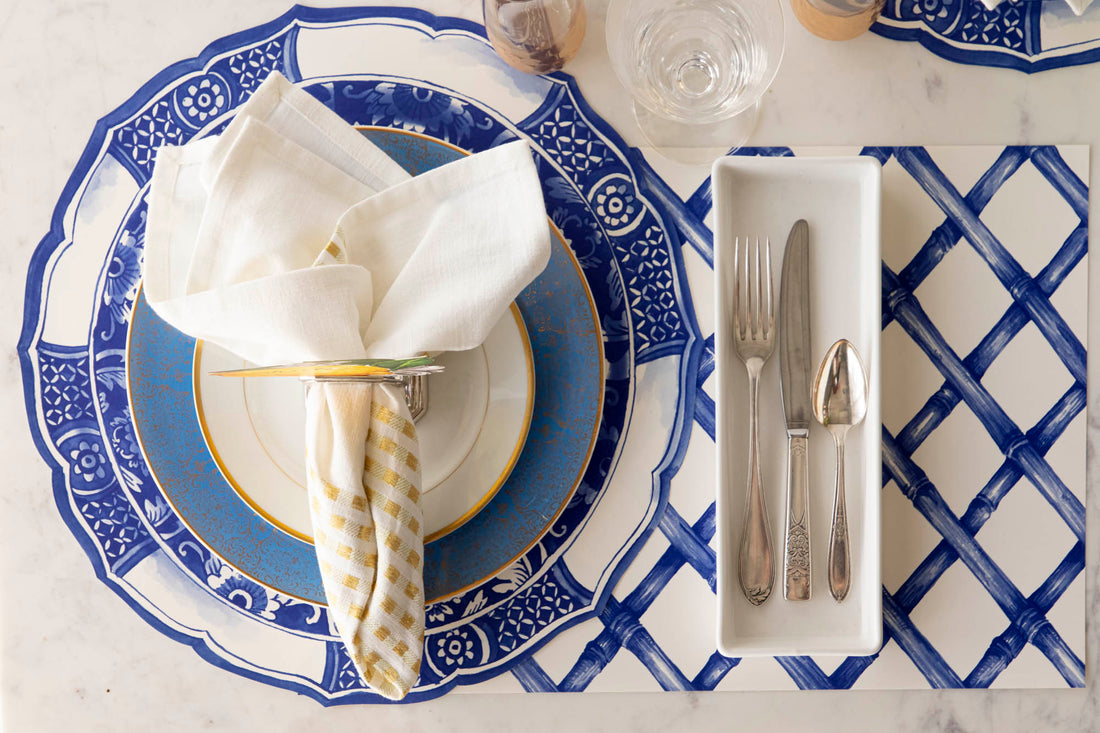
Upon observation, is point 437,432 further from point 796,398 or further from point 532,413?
point 796,398

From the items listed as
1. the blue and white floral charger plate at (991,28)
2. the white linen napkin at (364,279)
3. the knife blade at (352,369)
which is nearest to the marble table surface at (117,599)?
the blue and white floral charger plate at (991,28)

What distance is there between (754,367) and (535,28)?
0.92 ft

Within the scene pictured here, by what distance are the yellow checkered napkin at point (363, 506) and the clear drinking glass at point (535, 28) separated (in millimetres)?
253

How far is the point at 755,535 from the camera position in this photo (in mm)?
522

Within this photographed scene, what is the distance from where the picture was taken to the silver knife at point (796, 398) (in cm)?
52

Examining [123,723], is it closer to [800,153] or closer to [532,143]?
[532,143]

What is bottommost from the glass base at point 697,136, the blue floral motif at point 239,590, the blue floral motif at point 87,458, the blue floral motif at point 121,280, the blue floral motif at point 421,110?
the blue floral motif at point 239,590

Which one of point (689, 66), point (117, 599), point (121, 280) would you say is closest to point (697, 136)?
point (689, 66)

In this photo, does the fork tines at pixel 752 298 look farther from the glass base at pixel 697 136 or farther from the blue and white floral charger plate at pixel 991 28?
the blue and white floral charger plate at pixel 991 28

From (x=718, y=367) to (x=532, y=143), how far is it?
0.69 ft

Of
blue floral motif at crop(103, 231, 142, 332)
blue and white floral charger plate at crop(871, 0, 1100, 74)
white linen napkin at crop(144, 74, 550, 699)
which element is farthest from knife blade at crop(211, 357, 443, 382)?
blue and white floral charger plate at crop(871, 0, 1100, 74)

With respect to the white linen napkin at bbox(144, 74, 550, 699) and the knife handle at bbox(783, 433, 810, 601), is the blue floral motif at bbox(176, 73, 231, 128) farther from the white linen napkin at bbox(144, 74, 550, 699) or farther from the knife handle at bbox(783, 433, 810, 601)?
the knife handle at bbox(783, 433, 810, 601)

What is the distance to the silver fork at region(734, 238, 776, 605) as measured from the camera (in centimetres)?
52

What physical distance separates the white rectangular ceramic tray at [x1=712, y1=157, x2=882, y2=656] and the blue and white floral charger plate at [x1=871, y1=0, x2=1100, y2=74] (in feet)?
0.40
